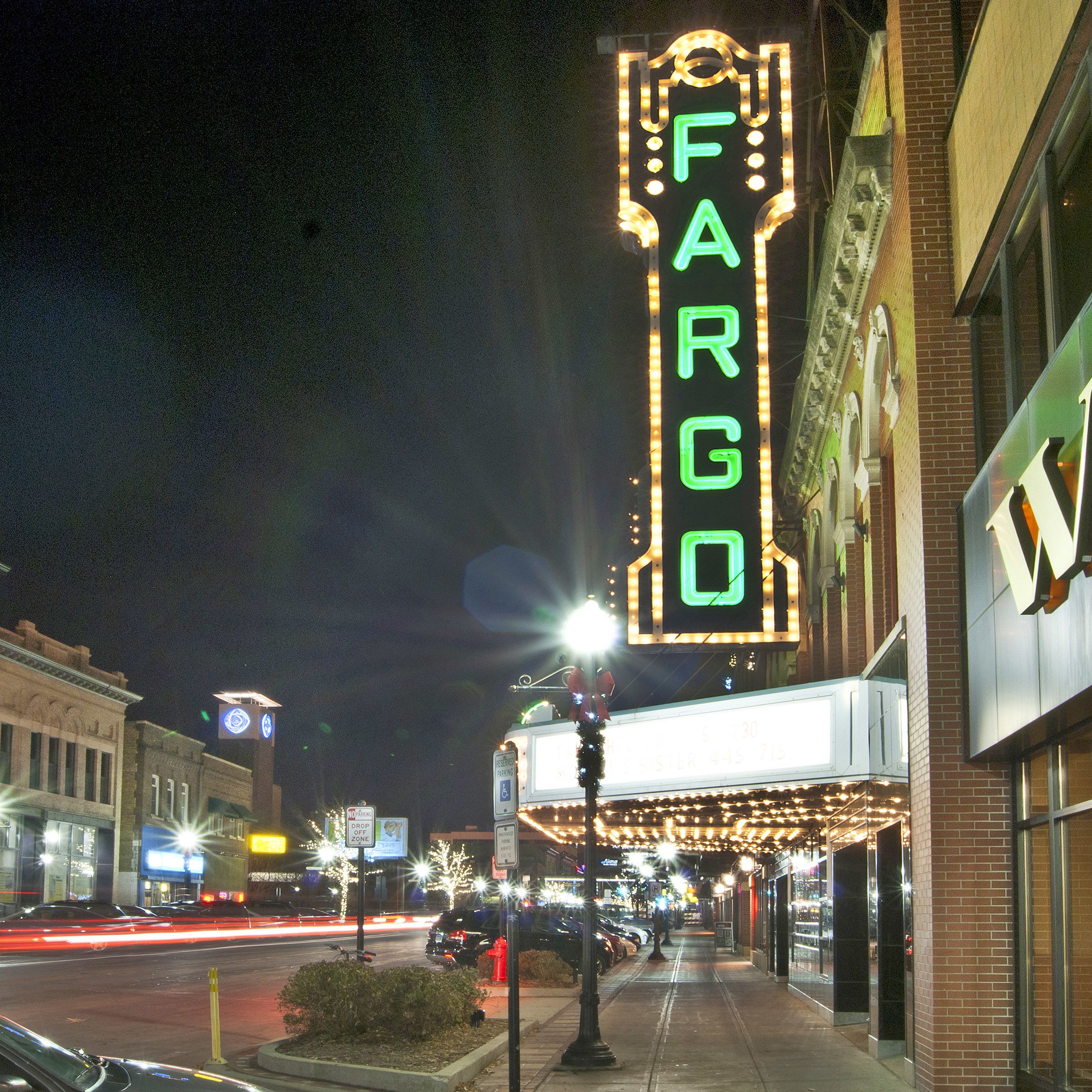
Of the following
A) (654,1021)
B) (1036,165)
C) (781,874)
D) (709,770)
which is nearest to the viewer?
(1036,165)

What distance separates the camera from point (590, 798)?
52.6 feet

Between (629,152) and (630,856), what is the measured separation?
72.3 metres

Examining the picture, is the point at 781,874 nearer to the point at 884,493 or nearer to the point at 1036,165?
the point at 884,493

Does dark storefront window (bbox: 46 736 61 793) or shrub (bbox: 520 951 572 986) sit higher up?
dark storefront window (bbox: 46 736 61 793)

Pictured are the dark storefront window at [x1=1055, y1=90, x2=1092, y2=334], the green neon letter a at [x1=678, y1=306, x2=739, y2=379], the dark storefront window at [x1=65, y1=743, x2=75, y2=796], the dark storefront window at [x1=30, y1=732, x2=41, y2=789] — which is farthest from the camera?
the dark storefront window at [x1=65, y1=743, x2=75, y2=796]

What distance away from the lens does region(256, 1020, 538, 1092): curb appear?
495 inches

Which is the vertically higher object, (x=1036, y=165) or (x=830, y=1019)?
(x=1036, y=165)

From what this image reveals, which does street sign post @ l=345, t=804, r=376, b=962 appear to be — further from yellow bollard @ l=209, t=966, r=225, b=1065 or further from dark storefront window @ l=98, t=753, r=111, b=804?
dark storefront window @ l=98, t=753, r=111, b=804

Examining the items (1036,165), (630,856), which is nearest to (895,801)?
(1036,165)

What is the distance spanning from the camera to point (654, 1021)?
19.6 metres

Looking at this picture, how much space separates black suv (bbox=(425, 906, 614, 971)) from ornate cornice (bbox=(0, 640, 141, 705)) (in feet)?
123

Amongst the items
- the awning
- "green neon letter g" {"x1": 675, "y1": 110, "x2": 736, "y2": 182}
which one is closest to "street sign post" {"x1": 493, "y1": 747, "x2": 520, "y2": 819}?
"green neon letter g" {"x1": 675, "y1": 110, "x2": 736, "y2": 182}

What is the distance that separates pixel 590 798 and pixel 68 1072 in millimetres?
9732

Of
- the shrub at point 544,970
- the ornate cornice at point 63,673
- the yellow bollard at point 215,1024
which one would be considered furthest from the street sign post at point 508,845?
the ornate cornice at point 63,673
